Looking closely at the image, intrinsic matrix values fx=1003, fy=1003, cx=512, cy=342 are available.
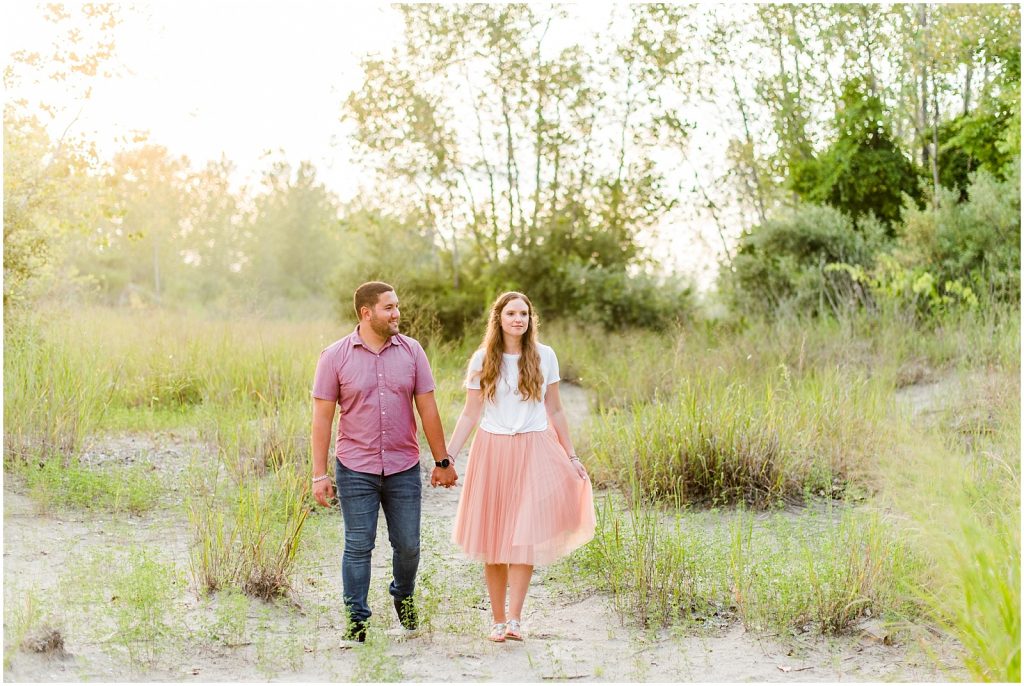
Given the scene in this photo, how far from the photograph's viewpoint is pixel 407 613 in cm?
502

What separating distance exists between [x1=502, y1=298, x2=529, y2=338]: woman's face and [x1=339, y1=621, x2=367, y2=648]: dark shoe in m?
1.59

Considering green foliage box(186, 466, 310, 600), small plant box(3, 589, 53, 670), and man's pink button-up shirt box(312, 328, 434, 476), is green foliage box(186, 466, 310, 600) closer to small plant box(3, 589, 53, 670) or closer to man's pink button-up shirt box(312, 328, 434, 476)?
small plant box(3, 589, 53, 670)

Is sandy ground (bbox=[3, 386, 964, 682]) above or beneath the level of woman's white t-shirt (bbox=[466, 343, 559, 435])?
beneath

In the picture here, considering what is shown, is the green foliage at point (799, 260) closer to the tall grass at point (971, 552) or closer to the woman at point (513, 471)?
the tall grass at point (971, 552)

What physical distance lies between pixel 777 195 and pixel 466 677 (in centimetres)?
1805

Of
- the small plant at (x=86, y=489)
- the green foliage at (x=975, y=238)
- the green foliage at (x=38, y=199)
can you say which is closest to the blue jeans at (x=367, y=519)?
the small plant at (x=86, y=489)

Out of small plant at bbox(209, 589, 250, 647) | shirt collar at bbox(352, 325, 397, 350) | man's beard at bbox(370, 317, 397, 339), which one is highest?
man's beard at bbox(370, 317, 397, 339)

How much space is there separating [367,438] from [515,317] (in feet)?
3.00

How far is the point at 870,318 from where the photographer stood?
13156 millimetres

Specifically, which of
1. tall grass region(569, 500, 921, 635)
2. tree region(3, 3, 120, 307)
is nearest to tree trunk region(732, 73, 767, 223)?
tree region(3, 3, 120, 307)

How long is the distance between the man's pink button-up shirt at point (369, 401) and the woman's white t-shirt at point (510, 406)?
32cm

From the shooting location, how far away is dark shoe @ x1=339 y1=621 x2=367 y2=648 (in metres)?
4.86

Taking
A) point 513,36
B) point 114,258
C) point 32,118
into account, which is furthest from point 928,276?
point 114,258

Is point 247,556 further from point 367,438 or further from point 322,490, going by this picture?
point 367,438
